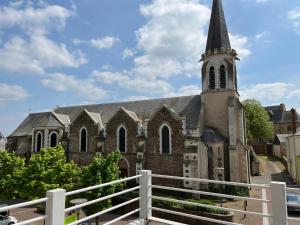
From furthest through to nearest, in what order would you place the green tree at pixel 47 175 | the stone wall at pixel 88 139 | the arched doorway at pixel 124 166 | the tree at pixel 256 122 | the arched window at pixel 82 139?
the tree at pixel 256 122, the arched window at pixel 82 139, the stone wall at pixel 88 139, the arched doorway at pixel 124 166, the green tree at pixel 47 175

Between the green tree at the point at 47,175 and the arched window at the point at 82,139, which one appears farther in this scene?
the arched window at the point at 82,139

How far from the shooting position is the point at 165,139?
2500cm

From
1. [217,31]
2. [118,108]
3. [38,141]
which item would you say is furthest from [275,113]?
[38,141]

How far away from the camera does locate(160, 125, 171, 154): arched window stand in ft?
81.0

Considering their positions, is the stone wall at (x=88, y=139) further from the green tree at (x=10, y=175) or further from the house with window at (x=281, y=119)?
the house with window at (x=281, y=119)

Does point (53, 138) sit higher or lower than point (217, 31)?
lower

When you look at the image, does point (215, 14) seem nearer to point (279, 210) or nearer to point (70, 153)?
point (70, 153)

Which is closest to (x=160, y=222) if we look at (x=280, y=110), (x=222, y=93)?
(x=222, y=93)

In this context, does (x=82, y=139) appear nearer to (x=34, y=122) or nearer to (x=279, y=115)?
(x=34, y=122)

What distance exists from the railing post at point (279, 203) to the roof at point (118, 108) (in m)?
20.4

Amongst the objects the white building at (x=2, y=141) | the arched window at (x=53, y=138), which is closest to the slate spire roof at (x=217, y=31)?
the arched window at (x=53, y=138)

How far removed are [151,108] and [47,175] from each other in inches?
549

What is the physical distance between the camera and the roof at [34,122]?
103 ft

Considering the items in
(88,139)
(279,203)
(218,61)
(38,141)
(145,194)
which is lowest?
(145,194)
